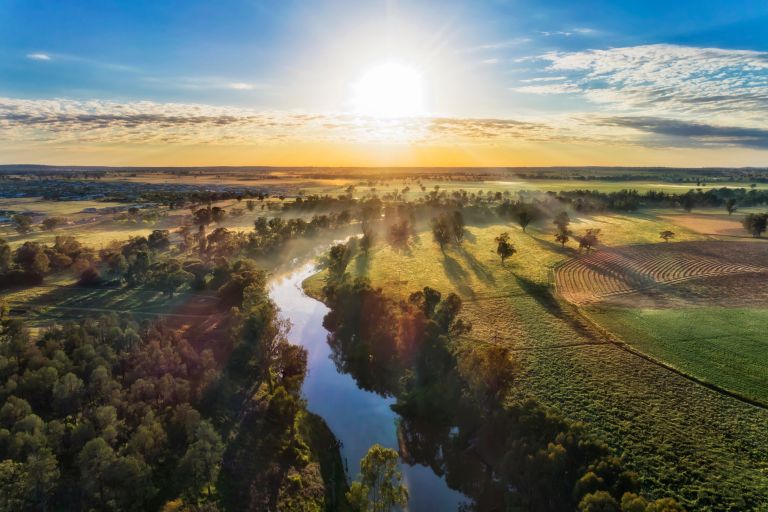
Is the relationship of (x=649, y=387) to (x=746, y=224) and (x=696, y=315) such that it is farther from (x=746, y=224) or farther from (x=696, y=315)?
(x=746, y=224)

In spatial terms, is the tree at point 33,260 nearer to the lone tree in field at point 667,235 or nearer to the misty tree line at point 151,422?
the misty tree line at point 151,422

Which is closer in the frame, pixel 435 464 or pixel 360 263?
pixel 435 464

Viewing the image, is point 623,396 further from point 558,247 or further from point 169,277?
point 558,247

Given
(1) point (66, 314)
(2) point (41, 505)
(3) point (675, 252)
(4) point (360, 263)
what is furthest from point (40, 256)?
(3) point (675, 252)

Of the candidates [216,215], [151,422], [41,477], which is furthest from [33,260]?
[41,477]

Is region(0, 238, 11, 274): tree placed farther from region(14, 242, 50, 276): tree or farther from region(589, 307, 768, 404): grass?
region(589, 307, 768, 404): grass

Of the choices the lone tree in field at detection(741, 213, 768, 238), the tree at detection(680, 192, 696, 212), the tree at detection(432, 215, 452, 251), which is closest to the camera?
the tree at detection(432, 215, 452, 251)

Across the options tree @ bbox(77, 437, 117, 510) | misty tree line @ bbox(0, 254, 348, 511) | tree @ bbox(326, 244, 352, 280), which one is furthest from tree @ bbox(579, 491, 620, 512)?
tree @ bbox(326, 244, 352, 280)
